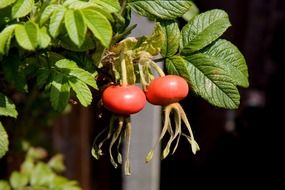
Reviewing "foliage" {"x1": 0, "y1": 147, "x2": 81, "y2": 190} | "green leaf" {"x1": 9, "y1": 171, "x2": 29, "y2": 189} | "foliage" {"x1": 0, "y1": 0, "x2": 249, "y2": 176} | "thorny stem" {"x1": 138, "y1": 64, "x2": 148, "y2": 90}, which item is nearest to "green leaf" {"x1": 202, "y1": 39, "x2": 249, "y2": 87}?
"foliage" {"x1": 0, "y1": 0, "x2": 249, "y2": 176}

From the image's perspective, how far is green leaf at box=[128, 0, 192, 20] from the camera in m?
0.84

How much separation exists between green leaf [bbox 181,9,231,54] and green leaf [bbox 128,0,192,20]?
68mm

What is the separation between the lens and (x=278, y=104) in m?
2.97

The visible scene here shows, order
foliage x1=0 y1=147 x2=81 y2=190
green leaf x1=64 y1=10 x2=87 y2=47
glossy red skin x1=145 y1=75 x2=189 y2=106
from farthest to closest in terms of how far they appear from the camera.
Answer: foliage x1=0 y1=147 x2=81 y2=190 → glossy red skin x1=145 y1=75 x2=189 y2=106 → green leaf x1=64 y1=10 x2=87 y2=47

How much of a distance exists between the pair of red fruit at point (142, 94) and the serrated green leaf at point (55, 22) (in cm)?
15

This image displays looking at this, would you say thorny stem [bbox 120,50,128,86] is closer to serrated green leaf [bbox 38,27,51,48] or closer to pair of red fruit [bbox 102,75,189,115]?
pair of red fruit [bbox 102,75,189,115]

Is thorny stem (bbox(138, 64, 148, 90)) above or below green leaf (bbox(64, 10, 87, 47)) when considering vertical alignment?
below

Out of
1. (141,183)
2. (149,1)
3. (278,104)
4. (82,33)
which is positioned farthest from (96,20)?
(278,104)

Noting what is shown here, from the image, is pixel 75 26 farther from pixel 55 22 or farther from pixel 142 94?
pixel 142 94

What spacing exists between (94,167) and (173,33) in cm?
248

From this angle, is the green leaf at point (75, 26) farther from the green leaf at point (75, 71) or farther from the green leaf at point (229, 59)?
the green leaf at point (229, 59)

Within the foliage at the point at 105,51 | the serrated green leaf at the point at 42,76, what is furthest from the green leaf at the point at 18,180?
the serrated green leaf at the point at 42,76

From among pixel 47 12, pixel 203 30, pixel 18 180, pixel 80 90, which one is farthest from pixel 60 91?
pixel 18 180

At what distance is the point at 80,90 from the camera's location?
2.68 ft
